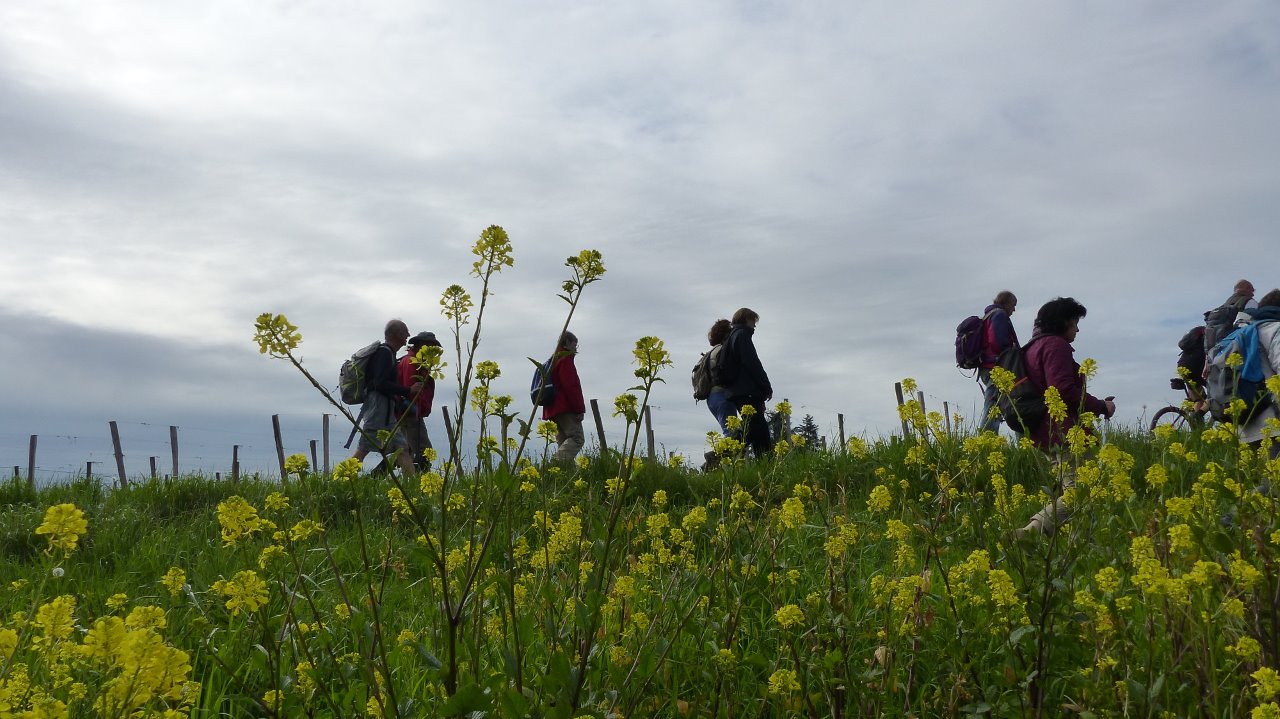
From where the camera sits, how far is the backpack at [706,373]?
9.98m

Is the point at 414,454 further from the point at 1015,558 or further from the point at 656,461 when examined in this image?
the point at 1015,558

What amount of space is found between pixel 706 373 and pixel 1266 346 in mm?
5437

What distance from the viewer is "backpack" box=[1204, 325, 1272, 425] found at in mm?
6211

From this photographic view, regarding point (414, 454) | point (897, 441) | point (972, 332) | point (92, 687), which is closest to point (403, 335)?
point (414, 454)

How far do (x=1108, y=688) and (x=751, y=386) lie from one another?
24.3ft

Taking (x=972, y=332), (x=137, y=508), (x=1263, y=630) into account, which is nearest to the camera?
(x=1263, y=630)

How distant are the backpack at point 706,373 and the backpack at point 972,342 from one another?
8.62 feet

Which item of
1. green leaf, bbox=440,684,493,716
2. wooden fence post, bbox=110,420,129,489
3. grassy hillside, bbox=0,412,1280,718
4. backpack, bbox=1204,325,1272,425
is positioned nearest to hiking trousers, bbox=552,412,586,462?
grassy hillside, bbox=0,412,1280,718

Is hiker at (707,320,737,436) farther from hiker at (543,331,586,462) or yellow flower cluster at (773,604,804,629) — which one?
yellow flower cluster at (773,604,804,629)

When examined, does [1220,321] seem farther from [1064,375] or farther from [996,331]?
[1064,375]

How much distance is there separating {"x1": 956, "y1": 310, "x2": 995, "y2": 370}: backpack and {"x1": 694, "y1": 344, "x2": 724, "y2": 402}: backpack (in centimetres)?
263

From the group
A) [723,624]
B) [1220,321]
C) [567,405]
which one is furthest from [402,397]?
[1220,321]

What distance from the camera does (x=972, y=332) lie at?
9.48 meters

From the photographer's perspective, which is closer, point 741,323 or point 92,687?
point 92,687
